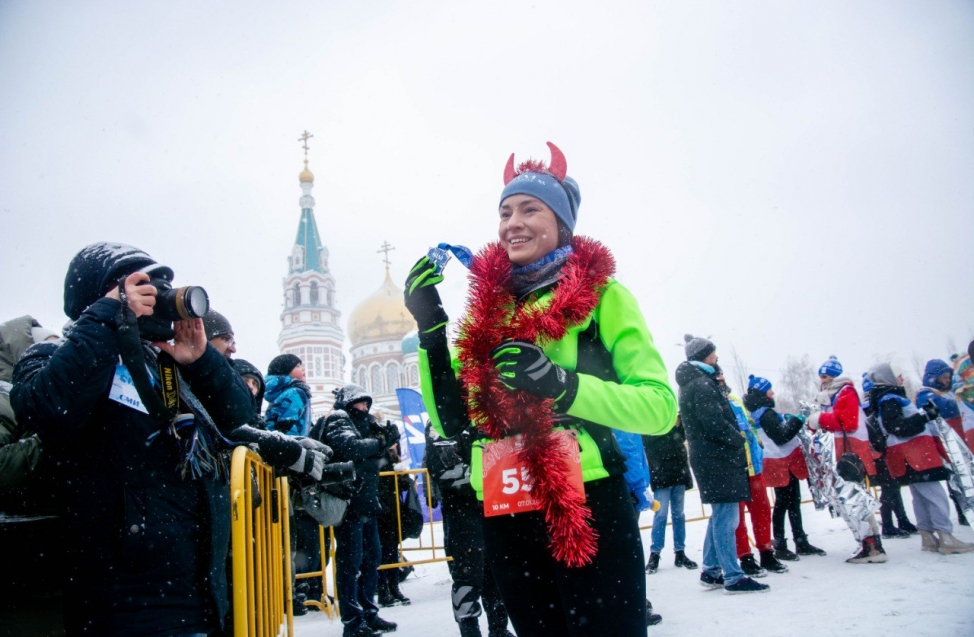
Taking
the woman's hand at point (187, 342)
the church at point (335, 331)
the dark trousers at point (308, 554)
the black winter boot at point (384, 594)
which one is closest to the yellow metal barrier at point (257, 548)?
the woman's hand at point (187, 342)

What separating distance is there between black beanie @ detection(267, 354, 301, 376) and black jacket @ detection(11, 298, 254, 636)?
3926mm

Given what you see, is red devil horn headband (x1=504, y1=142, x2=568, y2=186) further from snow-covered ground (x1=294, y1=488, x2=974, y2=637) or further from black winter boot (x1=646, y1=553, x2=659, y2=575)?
black winter boot (x1=646, y1=553, x2=659, y2=575)

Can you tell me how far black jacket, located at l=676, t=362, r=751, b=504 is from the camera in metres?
4.98

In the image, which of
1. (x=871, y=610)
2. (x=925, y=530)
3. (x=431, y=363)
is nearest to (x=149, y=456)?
(x=431, y=363)

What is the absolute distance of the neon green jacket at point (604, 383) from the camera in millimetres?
1592

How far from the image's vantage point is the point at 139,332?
1929 millimetres

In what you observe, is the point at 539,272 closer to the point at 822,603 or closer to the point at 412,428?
the point at 822,603

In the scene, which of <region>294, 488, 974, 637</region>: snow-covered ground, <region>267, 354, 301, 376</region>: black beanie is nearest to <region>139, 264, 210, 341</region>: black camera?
<region>294, 488, 974, 637</region>: snow-covered ground

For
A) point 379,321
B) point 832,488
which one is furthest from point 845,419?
point 379,321

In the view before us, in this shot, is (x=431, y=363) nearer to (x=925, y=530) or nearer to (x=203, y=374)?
(x=203, y=374)

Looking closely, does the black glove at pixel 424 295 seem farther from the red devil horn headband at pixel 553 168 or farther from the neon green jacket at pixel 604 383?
the red devil horn headband at pixel 553 168

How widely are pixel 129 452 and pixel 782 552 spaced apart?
6303mm

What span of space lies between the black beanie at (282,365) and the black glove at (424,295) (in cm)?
431

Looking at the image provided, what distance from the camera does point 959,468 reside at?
19.3 ft
